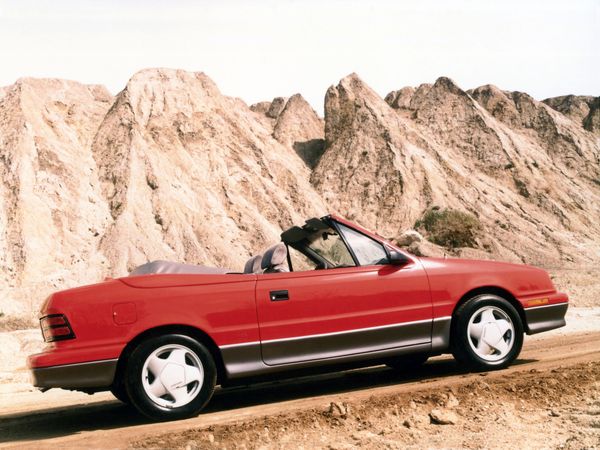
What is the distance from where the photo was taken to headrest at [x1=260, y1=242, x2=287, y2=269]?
568cm

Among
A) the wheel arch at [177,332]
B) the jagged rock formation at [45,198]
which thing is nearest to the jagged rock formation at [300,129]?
the jagged rock formation at [45,198]

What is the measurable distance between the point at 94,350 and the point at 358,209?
1184 inches

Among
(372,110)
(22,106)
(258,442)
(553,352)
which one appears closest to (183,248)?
(22,106)

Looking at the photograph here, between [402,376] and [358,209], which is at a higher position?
[358,209]

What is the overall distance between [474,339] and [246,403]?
2.07 m

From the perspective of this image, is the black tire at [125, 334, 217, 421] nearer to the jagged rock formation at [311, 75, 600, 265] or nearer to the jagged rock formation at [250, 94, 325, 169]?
the jagged rock formation at [311, 75, 600, 265]

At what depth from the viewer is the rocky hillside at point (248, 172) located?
24984mm

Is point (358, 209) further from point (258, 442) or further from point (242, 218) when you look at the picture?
point (258, 442)

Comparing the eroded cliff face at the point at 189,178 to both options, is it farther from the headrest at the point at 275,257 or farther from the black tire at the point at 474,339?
the black tire at the point at 474,339

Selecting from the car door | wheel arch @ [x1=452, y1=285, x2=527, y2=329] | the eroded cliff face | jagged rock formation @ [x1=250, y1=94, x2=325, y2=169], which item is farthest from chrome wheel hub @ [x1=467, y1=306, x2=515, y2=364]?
jagged rock formation @ [x1=250, y1=94, x2=325, y2=169]

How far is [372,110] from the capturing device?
3759cm

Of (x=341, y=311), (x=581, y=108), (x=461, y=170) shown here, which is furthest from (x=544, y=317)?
(x=581, y=108)

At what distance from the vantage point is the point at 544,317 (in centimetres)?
618

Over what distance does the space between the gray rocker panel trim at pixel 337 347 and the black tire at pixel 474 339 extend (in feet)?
0.31
